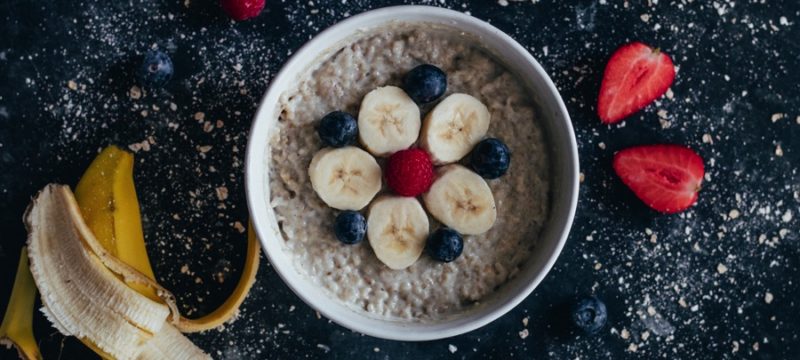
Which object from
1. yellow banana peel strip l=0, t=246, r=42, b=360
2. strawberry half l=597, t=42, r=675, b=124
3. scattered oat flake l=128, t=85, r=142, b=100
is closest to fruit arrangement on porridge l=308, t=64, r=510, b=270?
strawberry half l=597, t=42, r=675, b=124

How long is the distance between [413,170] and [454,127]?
131mm

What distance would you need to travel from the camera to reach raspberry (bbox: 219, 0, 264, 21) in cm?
185

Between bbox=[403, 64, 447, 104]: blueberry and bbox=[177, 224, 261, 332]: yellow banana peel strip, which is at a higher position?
bbox=[403, 64, 447, 104]: blueberry

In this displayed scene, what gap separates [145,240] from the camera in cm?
195

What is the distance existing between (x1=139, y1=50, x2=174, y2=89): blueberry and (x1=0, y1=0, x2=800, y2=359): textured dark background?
0.14 ft

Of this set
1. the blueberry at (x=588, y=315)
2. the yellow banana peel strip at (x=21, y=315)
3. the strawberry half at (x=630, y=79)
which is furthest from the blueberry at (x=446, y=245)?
the yellow banana peel strip at (x=21, y=315)

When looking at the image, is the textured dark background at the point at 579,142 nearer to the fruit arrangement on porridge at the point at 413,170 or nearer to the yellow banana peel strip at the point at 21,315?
the yellow banana peel strip at the point at 21,315

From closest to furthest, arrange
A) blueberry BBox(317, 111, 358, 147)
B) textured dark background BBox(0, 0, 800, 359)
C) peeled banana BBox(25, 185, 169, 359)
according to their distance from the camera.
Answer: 1. blueberry BBox(317, 111, 358, 147)
2. peeled banana BBox(25, 185, 169, 359)
3. textured dark background BBox(0, 0, 800, 359)

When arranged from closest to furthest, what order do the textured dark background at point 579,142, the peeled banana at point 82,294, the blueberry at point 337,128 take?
1. the blueberry at point 337,128
2. the peeled banana at point 82,294
3. the textured dark background at point 579,142

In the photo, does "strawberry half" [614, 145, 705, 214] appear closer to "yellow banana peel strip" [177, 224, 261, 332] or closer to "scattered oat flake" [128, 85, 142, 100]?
"yellow banana peel strip" [177, 224, 261, 332]

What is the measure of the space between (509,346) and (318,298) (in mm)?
496

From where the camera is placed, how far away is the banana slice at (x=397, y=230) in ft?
5.68

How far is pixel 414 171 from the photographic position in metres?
1.67

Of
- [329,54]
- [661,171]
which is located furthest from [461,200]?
[661,171]
